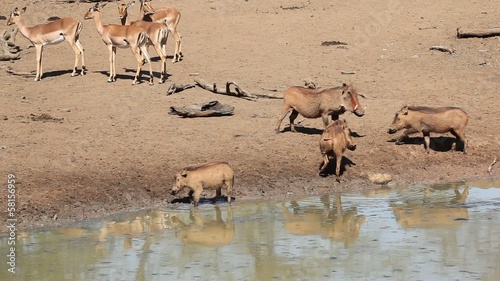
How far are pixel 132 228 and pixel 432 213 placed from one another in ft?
12.6

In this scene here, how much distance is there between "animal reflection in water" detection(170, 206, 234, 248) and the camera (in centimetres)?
1157

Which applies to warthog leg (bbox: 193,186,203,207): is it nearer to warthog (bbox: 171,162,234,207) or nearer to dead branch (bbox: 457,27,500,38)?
warthog (bbox: 171,162,234,207)

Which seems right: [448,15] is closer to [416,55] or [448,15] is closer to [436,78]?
[416,55]

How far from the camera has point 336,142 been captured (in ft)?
47.2

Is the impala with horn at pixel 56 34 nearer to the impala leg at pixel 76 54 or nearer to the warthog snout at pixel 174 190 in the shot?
the impala leg at pixel 76 54

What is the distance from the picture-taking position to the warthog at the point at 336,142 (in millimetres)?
14391

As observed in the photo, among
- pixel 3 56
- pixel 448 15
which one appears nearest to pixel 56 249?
pixel 3 56

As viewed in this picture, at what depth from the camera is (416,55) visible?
876 inches

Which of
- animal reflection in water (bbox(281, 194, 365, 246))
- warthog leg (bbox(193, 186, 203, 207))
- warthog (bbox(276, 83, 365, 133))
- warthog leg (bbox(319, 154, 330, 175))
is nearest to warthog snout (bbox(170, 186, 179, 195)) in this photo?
warthog leg (bbox(193, 186, 203, 207))

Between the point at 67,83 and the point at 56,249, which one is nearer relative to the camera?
the point at 56,249

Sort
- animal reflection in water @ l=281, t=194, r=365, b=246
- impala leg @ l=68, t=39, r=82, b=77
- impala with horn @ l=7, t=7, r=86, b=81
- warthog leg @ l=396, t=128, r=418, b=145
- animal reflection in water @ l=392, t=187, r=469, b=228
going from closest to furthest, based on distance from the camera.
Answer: animal reflection in water @ l=281, t=194, r=365, b=246 → animal reflection in water @ l=392, t=187, r=469, b=228 → warthog leg @ l=396, t=128, r=418, b=145 → impala leg @ l=68, t=39, r=82, b=77 → impala with horn @ l=7, t=7, r=86, b=81

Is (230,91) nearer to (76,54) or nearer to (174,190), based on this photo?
(76,54)

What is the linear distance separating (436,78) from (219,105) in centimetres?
524

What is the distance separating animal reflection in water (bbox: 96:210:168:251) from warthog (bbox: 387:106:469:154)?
4.75 metres
